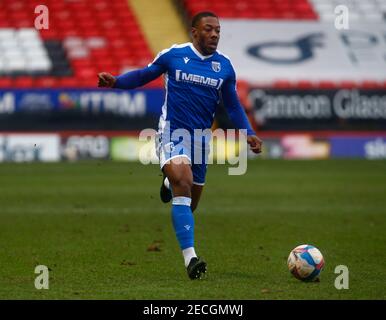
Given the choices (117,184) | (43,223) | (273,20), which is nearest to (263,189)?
(117,184)

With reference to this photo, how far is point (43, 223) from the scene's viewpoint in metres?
13.0

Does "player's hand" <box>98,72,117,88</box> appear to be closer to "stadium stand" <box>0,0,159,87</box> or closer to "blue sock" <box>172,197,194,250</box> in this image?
"blue sock" <box>172,197,194,250</box>

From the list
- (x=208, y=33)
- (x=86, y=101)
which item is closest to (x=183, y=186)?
(x=208, y=33)

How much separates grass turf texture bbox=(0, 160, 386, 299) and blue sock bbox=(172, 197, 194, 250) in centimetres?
34

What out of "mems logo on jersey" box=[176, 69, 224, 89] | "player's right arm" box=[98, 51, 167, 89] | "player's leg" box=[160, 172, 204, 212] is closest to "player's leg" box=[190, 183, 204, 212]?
"player's leg" box=[160, 172, 204, 212]

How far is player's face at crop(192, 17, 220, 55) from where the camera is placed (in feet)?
28.4

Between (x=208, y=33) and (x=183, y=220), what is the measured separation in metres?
1.62

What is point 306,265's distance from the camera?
8.09 m

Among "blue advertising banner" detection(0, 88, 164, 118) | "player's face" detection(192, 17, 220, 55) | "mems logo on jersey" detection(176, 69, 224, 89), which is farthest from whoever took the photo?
"blue advertising banner" detection(0, 88, 164, 118)

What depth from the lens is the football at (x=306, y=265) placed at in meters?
8.09

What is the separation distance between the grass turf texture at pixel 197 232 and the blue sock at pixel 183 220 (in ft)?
1.12

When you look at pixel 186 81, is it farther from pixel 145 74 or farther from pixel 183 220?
pixel 183 220

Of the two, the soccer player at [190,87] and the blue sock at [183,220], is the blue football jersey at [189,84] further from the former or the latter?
the blue sock at [183,220]

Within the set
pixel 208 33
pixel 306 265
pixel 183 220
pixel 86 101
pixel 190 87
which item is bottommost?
pixel 306 265
